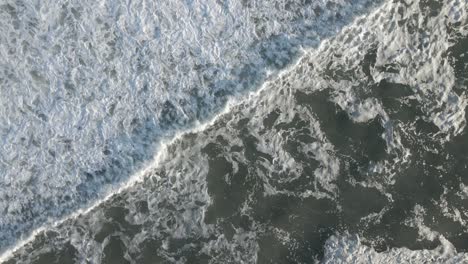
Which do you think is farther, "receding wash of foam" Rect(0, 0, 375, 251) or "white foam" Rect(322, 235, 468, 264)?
"white foam" Rect(322, 235, 468, 264)

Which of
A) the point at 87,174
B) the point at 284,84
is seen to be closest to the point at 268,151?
the point at 284,84

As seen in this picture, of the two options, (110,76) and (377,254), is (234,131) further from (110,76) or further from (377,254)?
(377,254)

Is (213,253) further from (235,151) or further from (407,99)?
(407,99)

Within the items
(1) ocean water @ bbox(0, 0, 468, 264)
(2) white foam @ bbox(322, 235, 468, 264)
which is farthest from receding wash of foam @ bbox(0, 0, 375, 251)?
(2) white foam @ bbox(322, 235, 468, 264)

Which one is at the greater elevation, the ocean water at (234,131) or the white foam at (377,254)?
the ocean water at (234,131)

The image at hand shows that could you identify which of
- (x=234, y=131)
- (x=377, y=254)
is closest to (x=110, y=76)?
(x=234, y=131)

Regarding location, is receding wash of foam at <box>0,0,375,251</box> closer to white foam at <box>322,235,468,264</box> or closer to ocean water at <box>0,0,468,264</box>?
ocean water at <box>0,0,468,264</box>

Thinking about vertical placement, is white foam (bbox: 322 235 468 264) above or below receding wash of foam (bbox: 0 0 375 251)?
below

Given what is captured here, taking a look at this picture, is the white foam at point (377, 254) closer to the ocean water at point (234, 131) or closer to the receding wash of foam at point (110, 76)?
the ocean water at point (234, 131)

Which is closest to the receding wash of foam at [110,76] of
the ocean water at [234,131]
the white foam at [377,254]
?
the ocean water at [234,131]

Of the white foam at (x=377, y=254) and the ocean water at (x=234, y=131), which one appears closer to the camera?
the ocean water at (x=234, y=131)
